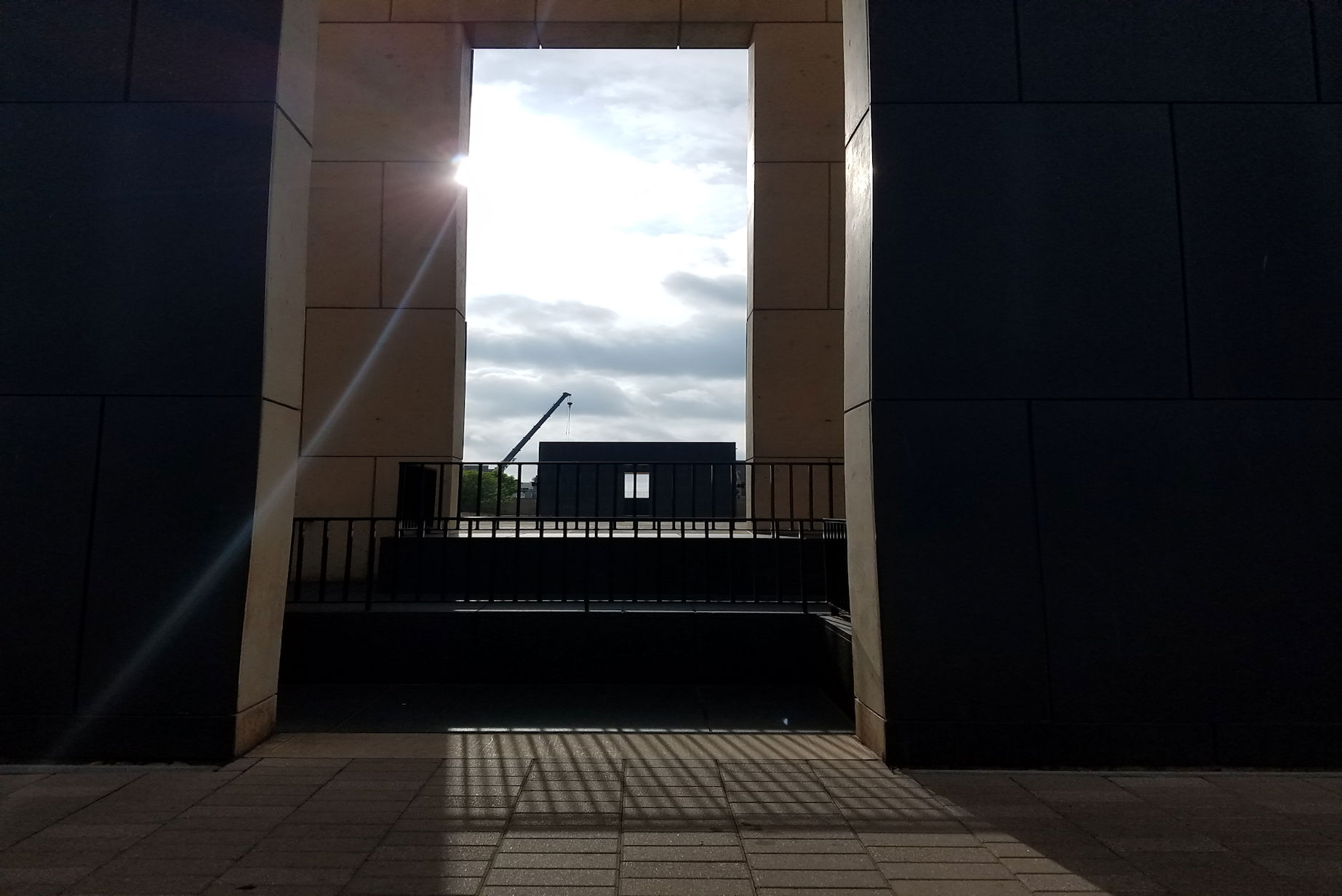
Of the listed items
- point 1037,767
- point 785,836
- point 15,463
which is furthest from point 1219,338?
point 15,463

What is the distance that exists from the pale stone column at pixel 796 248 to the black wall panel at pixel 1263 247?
Result: 6595 millimetres

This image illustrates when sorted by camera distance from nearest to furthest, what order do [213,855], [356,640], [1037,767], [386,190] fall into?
[213,855], [1037,767], [356,640], [386,190]

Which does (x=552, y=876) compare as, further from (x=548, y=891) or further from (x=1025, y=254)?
(x=1025, y=254)

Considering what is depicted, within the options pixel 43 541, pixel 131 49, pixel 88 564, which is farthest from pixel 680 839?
pixel 131 49

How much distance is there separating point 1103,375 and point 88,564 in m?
5.90

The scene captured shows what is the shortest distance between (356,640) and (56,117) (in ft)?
14.3

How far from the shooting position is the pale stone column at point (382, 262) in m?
11.1

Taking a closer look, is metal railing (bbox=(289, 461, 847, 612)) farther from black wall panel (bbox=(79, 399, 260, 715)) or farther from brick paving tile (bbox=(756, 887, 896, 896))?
brick paving tile (bbox=(756, 887, 896, 896))

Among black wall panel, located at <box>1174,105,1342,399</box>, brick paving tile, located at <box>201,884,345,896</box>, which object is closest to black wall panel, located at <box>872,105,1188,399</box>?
black wall panel, located at <box>1174,105,1342,399</box>

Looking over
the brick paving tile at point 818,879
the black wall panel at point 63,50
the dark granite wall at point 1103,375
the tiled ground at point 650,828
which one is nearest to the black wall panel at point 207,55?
the black wall panel at point 63,50

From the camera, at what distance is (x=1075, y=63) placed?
17.7 feet

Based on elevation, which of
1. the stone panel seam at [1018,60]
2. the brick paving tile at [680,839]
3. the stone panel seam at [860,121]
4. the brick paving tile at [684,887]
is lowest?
the brick paving tile at [684,887]

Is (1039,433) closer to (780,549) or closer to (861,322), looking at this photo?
(861,322)

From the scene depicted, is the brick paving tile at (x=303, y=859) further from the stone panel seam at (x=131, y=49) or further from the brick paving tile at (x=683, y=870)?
the stone panel seam at (x=131, y=49)
